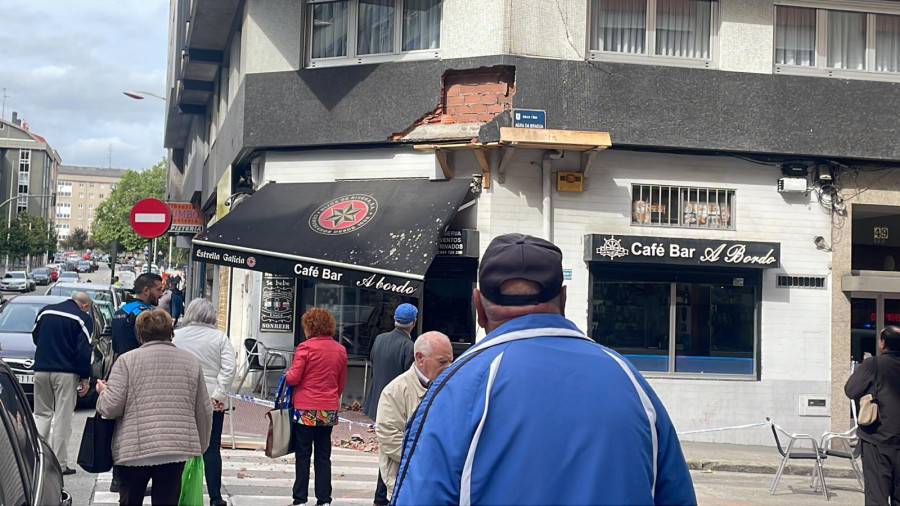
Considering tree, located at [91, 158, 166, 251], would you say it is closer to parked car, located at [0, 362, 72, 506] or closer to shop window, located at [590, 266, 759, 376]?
shop window, located at [590, 266, 759, 376]

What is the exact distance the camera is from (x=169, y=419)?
5762mm

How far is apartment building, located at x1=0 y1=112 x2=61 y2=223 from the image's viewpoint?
388 ft

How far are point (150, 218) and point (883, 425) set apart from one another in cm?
1267

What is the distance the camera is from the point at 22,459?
438 centimetres

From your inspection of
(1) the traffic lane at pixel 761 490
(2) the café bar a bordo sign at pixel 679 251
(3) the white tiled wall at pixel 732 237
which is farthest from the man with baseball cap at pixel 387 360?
(2) the café bar a bordo sign at pixel 679 251

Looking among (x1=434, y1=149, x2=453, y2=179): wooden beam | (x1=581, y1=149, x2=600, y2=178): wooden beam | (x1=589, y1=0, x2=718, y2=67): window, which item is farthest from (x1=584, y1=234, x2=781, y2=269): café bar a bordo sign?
(x1=589, y1=0, x2=718, y2=67): window

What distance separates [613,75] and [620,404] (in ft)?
38.6

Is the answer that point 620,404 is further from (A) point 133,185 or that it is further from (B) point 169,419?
(A) point 133,185

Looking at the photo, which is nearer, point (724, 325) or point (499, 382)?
point (499, 382)

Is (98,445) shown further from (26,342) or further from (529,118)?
(26,342)

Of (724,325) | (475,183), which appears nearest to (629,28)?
(475,183)

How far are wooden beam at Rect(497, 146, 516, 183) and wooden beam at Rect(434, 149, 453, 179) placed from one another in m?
0.81

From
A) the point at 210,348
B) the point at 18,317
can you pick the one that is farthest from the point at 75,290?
the point at 210,348

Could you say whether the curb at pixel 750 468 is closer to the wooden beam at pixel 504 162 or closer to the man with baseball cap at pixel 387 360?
the wooden beam at pixel 504 162
